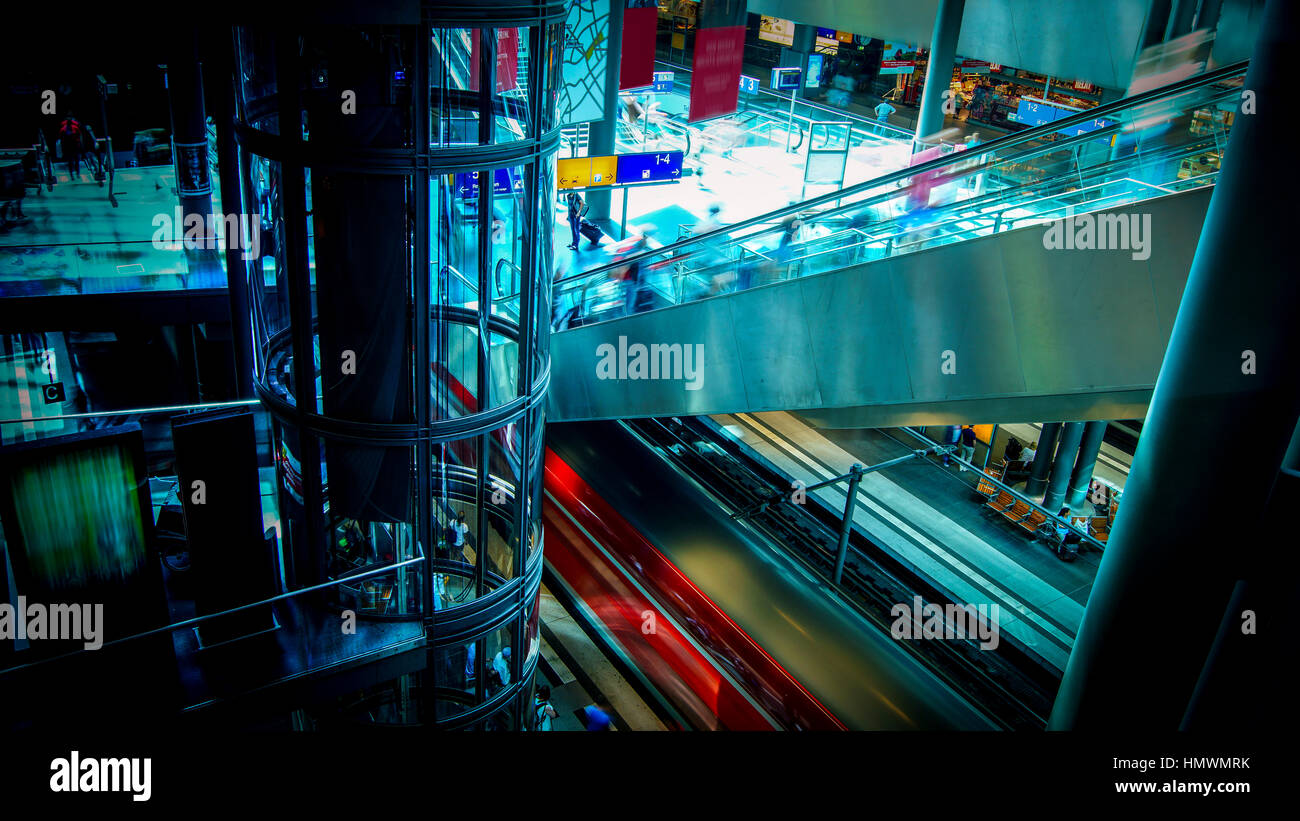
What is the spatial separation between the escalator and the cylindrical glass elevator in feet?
10.7

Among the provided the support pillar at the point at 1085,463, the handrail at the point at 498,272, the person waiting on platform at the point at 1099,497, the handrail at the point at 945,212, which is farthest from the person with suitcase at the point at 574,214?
the handrail at the point at 498,272

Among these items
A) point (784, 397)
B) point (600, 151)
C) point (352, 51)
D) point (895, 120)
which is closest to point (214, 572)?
point (352, 51)

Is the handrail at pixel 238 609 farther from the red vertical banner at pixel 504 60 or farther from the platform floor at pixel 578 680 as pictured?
the platform floor at pixel 578 680

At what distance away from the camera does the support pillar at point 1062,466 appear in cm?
1302

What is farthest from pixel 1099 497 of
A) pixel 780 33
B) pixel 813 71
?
pixel 780 33

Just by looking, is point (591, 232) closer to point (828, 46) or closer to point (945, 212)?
point (945, 212)

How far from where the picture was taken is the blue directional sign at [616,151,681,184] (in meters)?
15.9

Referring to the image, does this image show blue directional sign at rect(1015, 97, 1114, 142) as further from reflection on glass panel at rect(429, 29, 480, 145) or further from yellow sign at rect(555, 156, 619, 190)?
reflection on glass panel at rect(429, 29, 480, 145)

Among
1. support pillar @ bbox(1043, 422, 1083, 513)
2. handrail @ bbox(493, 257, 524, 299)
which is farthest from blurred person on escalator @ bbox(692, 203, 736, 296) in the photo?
support pillar @ bbox(1043, 422, 1083, 513)

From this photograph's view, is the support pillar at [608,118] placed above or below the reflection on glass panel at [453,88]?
below

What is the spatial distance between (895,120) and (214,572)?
2835 cm

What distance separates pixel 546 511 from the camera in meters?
12.7

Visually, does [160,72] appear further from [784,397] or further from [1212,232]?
[1212,232]

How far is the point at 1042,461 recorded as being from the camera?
14.1m
